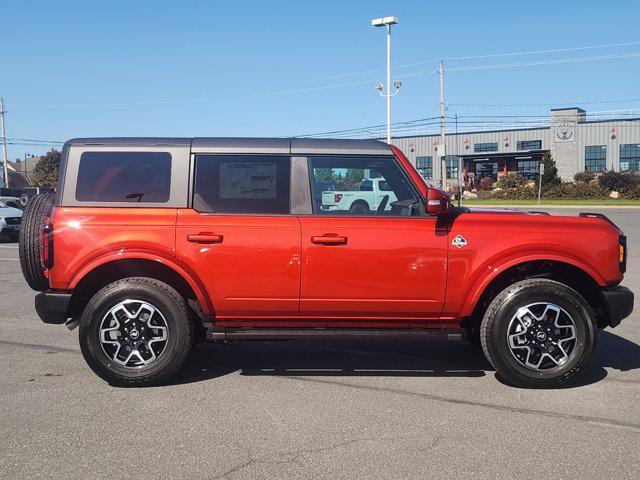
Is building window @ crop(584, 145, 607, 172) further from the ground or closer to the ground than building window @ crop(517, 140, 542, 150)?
closer to the ground

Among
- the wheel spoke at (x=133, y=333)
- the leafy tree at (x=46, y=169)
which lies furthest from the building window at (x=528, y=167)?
the wheel spoke at (x=133, y=333)

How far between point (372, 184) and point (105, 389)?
107 inches

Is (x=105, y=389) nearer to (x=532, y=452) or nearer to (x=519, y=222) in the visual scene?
(x=532, y=452)

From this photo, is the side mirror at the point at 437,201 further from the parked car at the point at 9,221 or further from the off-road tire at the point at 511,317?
the parked car at the point at 9,221

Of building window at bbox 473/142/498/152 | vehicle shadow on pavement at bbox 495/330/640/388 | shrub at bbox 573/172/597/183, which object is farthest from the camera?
building window at bbox 473/142/498/152

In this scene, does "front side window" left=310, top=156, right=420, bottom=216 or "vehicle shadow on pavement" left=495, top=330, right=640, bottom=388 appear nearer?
"front side window" left=310, top=156, right=420, bottom=216

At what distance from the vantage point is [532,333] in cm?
494

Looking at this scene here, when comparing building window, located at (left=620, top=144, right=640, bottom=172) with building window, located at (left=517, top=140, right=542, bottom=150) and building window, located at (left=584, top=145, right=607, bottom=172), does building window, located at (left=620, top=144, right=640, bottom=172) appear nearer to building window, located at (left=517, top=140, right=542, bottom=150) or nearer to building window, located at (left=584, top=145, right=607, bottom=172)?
building window, located at (left=584, top=145, right=607, bottom=172)

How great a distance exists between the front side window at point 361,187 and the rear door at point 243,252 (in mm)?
307

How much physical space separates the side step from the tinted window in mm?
1025

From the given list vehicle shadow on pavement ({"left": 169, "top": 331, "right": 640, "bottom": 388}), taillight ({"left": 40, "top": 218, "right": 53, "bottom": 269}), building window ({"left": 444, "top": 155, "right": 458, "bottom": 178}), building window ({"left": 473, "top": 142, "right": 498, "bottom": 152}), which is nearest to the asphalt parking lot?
vehicle shadow on pavement ({"left": 169, "top": 331, "right": 640, "bottom": 388})

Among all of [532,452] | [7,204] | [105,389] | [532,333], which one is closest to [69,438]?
[105,389]

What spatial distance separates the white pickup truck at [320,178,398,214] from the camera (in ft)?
16.7

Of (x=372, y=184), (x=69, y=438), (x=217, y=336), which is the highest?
(x=372, y=184)
